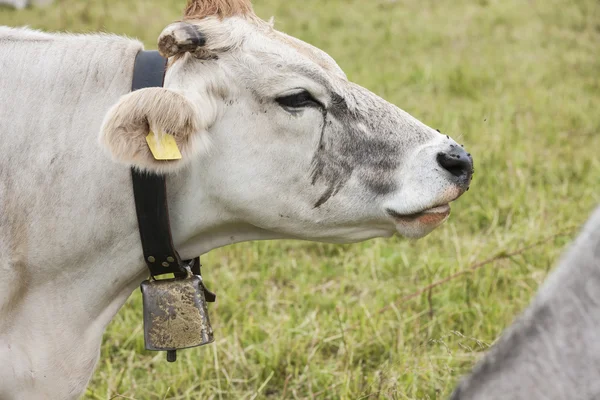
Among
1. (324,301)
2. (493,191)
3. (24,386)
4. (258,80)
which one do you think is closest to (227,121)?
(258,80)

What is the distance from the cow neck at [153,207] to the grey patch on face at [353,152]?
45 centimetres

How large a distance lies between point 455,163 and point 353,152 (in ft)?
0.98

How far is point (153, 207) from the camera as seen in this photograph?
6.93 ft

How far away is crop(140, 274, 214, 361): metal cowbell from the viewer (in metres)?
2.22

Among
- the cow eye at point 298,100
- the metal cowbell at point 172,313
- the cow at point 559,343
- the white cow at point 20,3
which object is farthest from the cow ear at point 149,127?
the white cow at point 20,3

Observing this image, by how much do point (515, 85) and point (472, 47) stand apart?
1232 millimetres

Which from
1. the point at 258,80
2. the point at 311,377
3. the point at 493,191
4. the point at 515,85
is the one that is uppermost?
the point at 258,80

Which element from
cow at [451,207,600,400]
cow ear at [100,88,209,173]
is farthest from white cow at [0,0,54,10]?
cow at [451,207,600,400]

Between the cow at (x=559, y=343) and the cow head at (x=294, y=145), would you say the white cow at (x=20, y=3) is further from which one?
the cow at (x=559, y=343)

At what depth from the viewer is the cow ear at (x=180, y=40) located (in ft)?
6.94

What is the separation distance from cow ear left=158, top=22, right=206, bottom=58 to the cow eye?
282 millimetres

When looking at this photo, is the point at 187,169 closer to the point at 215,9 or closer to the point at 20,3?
the point at 215,9

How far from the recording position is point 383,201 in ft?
7.32

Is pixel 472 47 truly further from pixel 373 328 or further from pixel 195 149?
pixel 195 149
